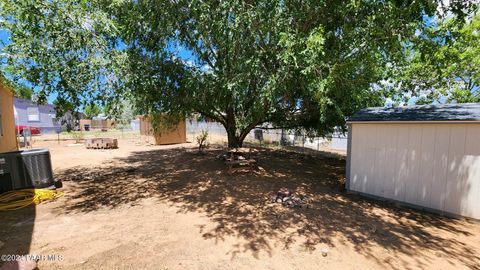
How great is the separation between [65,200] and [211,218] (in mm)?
3671

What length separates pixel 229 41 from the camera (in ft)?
17.2

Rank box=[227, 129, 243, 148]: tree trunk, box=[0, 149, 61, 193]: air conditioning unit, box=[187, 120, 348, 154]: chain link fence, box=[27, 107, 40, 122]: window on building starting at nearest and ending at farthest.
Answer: box=[0, 149, 61, 193]: air conditioning unit → box=[227, 129, 243, 148]: tree trunk → box=[187, 120, 348, 154]: chain link fence → box=[27, 107, 40, 122]: window on building

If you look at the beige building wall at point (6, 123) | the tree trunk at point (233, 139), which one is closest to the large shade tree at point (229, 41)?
the tree trunk at point (233, 139)

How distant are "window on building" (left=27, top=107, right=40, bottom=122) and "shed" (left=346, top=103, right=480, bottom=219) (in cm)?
3720

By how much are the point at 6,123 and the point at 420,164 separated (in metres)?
12.2

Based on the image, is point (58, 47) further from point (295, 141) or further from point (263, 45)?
point (295, 141)

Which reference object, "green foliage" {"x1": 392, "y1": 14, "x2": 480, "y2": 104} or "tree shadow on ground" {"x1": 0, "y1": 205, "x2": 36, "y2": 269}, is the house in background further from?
"green foliage" {"x1": 392, "y1": 14, "x2": 480, "y2": 104}

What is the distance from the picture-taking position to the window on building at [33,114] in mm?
29619

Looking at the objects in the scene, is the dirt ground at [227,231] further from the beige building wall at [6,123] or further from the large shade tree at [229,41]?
the beige building wall at [6,123]

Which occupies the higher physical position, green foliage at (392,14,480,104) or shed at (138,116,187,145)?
green foliage at (392,14,480,104)

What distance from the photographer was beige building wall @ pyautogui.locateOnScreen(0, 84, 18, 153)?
7.57 m

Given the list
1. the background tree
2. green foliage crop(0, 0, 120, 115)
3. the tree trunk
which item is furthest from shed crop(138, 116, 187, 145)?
green foliage crop(0, 0, 120, 115)

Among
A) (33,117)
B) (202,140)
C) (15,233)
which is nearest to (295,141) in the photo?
(202,140)

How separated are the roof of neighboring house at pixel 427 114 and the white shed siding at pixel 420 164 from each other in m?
0.15
